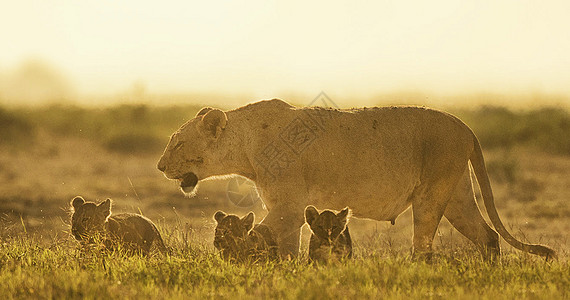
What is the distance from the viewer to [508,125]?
26.1m

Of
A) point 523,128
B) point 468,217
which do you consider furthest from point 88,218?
point 523,128

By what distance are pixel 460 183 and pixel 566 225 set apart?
512cm

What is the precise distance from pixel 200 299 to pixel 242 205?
11170mm

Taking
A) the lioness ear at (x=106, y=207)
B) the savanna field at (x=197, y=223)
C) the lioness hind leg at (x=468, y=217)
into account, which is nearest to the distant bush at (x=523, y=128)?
the savanna field at (x=197, y=223)

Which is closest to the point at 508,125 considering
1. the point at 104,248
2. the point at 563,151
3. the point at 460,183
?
the point at 563,151

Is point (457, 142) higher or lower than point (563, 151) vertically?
higher

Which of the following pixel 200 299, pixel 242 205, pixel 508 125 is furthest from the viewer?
pixel 508 125

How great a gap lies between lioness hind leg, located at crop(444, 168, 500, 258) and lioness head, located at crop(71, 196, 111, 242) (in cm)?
336

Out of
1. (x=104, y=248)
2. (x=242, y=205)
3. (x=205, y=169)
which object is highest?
(x=205, y=169)

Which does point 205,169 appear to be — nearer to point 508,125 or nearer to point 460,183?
point 460,183

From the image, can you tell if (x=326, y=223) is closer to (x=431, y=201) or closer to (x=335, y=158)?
(x=335, y=158)

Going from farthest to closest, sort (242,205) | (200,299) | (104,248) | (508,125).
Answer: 1. (508,125)
2. (242,205)
3. (104,248)
4. (200,299)

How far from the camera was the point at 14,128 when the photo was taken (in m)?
27.4

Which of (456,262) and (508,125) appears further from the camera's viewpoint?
(508,125)
